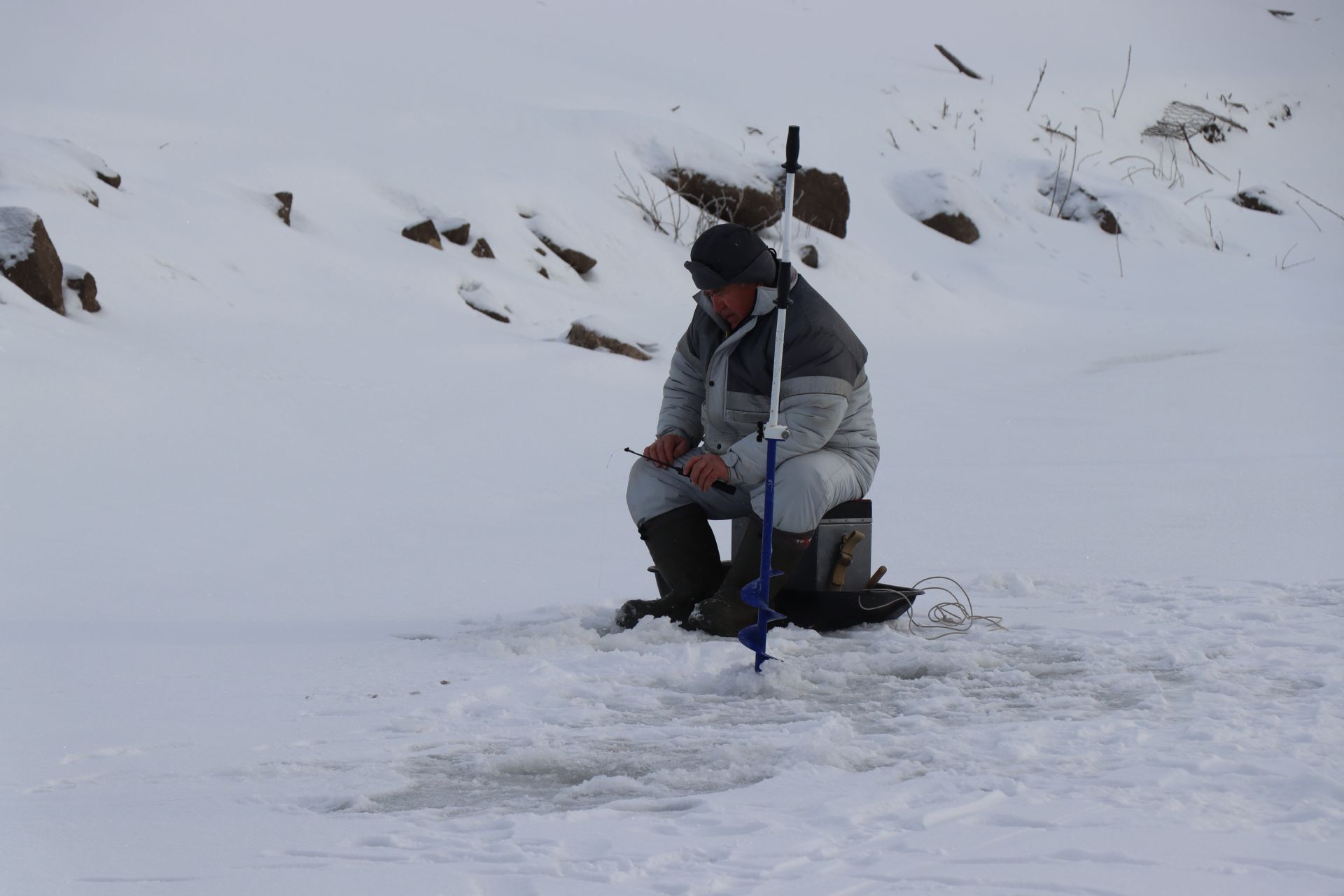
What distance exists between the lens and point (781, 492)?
3676 mm

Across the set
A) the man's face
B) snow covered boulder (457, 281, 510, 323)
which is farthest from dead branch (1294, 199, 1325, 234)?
the man's face

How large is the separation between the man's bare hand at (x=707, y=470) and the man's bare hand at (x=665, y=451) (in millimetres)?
299

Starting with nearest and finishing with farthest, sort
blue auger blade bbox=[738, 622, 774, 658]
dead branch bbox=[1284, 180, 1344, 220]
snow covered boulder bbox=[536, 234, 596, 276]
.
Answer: blue auger blade bbox=[738, 622, 774, 658]
snow covered boulder bbox=[536, 234, 596, 276]
dead branch bbox=[1284, 180, 1344, 220]

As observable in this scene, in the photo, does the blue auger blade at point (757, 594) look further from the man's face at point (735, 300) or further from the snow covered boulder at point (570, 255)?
Result: the snow covered boulder at point (570, 255)

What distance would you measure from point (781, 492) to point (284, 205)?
664cm

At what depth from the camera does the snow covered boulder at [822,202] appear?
12992 mm

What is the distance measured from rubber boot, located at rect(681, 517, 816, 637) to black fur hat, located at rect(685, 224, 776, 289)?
715mm

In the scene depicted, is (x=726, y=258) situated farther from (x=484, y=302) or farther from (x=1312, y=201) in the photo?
(x=1312, y=201)

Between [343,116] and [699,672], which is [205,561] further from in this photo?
[343,116]

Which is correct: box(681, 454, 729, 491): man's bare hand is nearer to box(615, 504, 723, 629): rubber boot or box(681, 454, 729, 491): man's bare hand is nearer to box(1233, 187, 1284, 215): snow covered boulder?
box(615, 504, 723, 629): rubber boot

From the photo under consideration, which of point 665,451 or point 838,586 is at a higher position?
point 665,451

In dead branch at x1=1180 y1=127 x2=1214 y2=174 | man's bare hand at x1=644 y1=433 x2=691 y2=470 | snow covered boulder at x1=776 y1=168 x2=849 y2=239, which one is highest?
dead branch at x1=1180 y1=127 x2=1214 y2=174

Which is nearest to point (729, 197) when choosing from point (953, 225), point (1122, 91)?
point (953, 225)

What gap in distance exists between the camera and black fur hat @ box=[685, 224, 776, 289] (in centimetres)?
366
